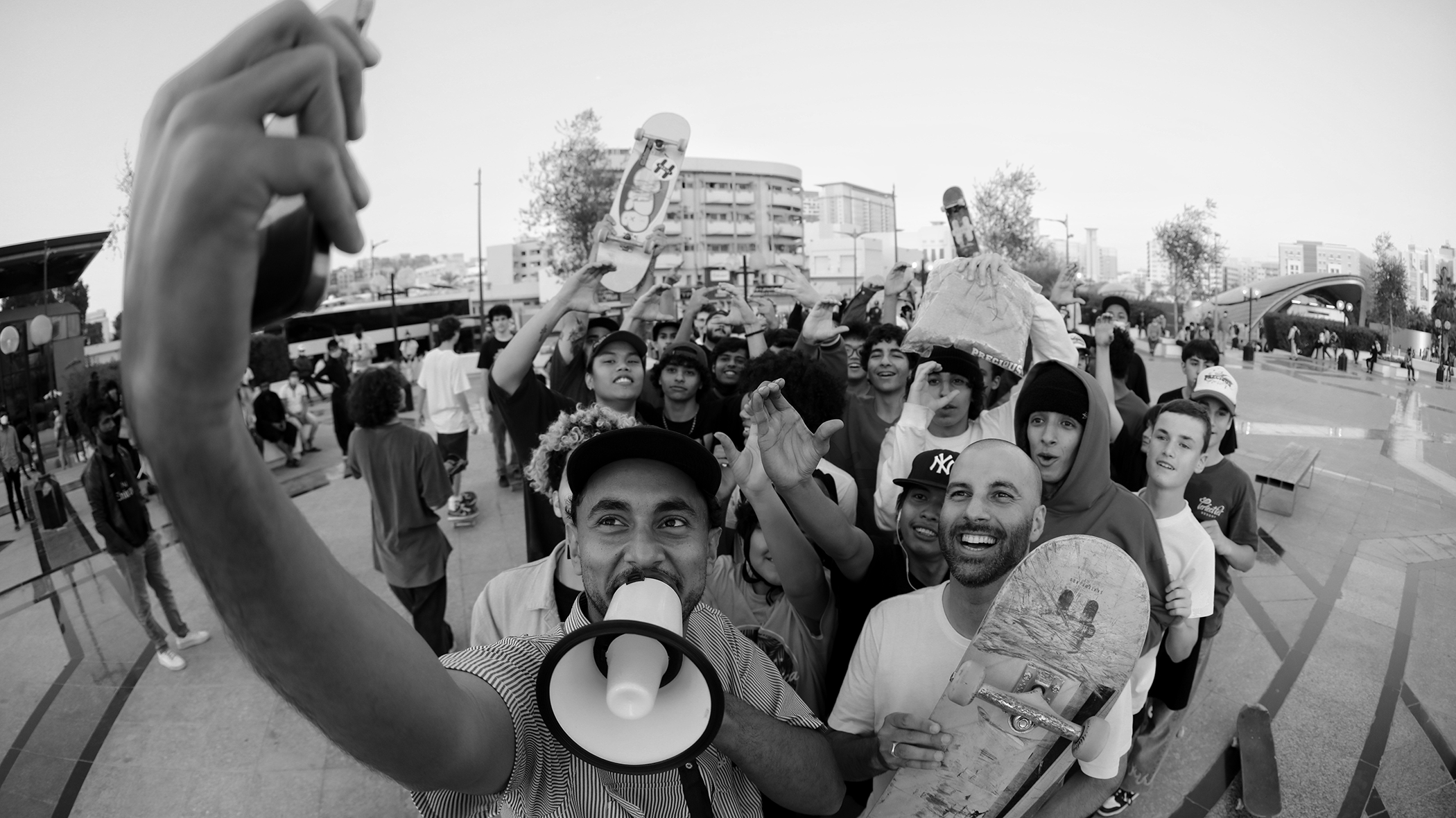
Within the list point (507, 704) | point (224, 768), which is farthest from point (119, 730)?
point (507, 704)

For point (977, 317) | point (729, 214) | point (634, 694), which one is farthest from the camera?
point (729, 214)

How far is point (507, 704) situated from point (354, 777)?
3.13 meters

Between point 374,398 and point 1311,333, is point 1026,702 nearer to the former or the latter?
point 374,398

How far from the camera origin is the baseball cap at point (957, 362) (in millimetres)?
3729

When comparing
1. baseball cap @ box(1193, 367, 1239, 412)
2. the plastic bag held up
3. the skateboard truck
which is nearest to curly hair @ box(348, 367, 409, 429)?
the plastic bag held up

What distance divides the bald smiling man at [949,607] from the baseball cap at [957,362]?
1.62 metres

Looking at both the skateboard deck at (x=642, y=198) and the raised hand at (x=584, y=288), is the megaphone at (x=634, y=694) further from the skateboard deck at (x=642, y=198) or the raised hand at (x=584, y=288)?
the skateboard deck at (x=642, y=198)

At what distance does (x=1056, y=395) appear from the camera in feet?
9.92

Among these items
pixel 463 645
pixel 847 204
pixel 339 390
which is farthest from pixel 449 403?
pixel 847 204

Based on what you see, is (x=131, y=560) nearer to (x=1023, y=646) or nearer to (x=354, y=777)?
(x=354, y=777)

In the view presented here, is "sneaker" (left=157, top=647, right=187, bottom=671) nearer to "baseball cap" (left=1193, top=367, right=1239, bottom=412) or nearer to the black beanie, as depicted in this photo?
the black beanie

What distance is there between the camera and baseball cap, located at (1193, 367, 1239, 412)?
4.24m

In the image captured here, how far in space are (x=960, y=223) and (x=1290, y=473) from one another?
17.2 feet

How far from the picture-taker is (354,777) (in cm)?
362
